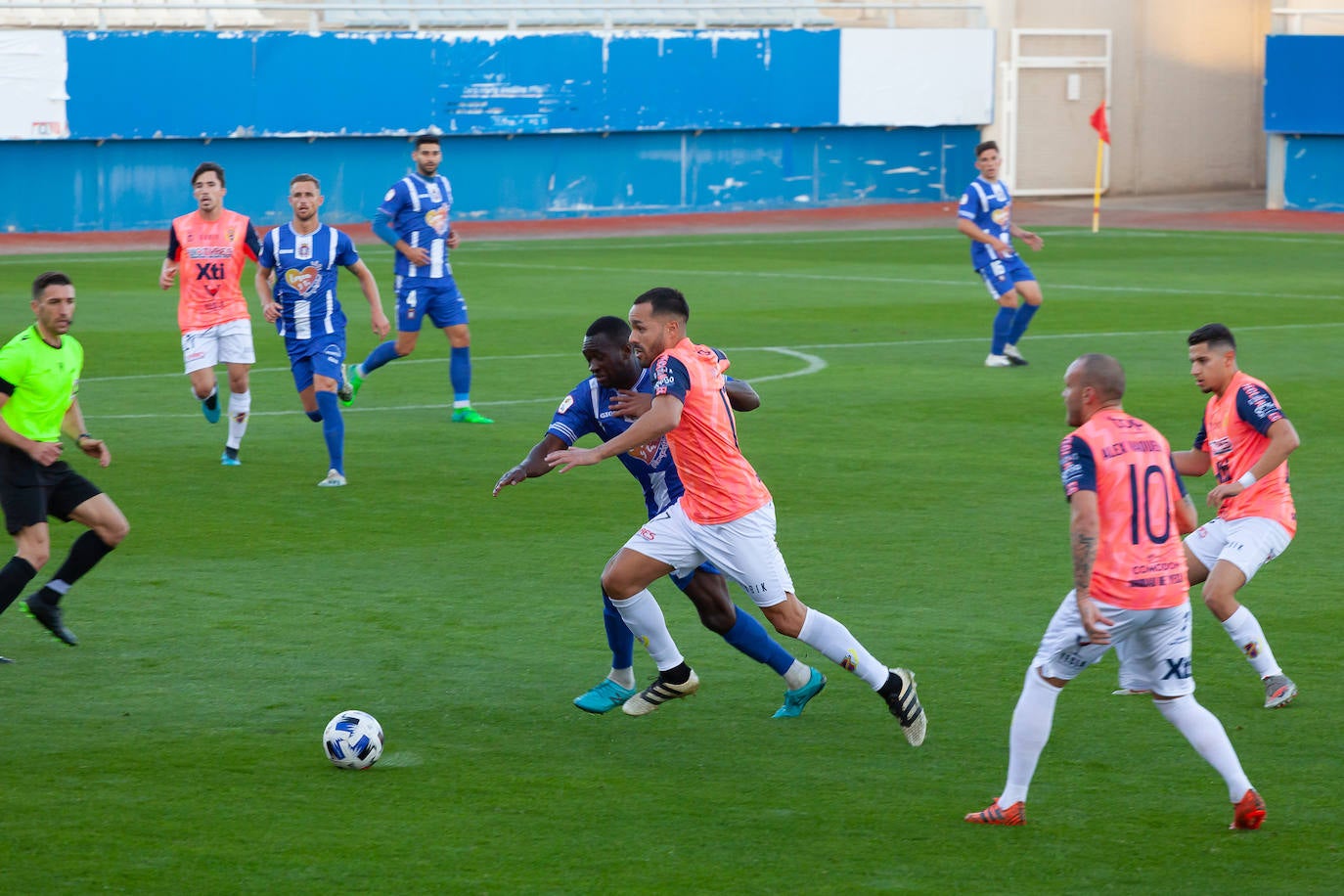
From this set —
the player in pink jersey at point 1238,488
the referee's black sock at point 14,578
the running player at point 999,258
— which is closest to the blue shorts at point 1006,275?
the running player at point 999,258

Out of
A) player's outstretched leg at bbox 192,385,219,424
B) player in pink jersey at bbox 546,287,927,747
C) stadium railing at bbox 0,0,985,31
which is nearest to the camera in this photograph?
player in pink jersey at bbox 546,287,927,747

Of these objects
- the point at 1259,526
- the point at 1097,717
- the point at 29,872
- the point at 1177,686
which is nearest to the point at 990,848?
the point at 1177,686

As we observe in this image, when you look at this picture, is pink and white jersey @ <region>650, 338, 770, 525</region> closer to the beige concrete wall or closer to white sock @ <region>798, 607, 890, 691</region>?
white sock @ <region>798, 607, 890, 691</region>

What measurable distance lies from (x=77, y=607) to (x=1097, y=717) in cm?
520

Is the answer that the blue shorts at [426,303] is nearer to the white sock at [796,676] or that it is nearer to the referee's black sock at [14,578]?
the referee's black sock at [14,578]

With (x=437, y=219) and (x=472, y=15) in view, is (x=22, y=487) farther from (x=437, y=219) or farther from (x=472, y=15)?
(x=472, y=15)

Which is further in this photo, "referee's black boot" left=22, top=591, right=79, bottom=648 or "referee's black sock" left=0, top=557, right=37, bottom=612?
"referee's black boot" left=22, top=591, right=79, bottom=648

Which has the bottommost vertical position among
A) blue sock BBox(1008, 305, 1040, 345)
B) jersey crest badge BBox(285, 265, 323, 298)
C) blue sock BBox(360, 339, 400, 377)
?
blue sock BBox(360, 339, 400, 377)

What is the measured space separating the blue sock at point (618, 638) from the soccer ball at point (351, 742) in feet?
4.10

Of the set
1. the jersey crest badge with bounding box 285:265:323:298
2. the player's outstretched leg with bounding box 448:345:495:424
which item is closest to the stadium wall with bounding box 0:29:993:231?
the player's outstretched leg with bounding box 448:345:495:424

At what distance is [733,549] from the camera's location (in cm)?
712

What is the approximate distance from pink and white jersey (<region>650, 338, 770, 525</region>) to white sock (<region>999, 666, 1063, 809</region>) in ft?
4.92

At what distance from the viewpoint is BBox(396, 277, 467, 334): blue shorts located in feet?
51.1

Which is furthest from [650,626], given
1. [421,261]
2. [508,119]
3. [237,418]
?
[508,119]
